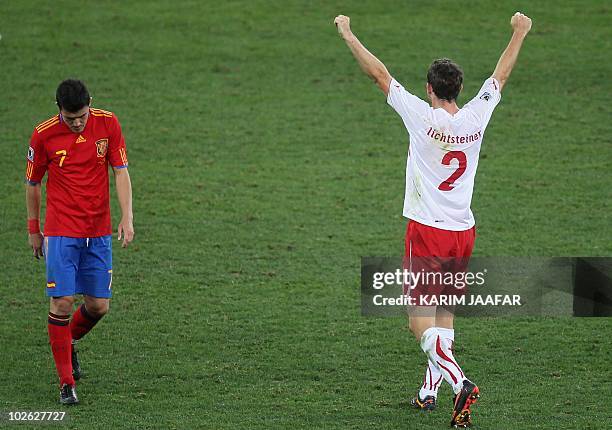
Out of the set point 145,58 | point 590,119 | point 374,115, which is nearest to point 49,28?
point 145,58

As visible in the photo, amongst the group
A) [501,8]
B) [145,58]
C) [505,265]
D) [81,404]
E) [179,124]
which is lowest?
[81,404]

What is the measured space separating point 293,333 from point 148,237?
2.65 meters

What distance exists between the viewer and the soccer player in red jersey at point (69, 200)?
6.53 metres

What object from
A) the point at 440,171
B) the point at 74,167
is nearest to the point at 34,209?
Result: the point at 74,167

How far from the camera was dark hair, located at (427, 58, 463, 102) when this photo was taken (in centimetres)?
597

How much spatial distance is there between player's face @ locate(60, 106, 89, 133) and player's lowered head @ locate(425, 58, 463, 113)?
2044 mm

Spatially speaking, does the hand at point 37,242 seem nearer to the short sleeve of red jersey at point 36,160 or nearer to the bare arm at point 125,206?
the short sleeve of red jersey at point 36,160

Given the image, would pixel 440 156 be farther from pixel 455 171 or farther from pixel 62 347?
pixel 62 347

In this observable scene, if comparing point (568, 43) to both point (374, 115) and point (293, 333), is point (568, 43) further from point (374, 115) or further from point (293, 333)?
point (293, 333)

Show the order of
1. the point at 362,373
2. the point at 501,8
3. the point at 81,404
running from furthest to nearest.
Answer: the point at 501,8, the point at 362,373, the point at 81,404

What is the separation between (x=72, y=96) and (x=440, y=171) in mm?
2169

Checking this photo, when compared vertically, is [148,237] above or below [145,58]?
below

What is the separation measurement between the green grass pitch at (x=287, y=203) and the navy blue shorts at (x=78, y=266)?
0.67 metres

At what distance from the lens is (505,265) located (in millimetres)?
9328
